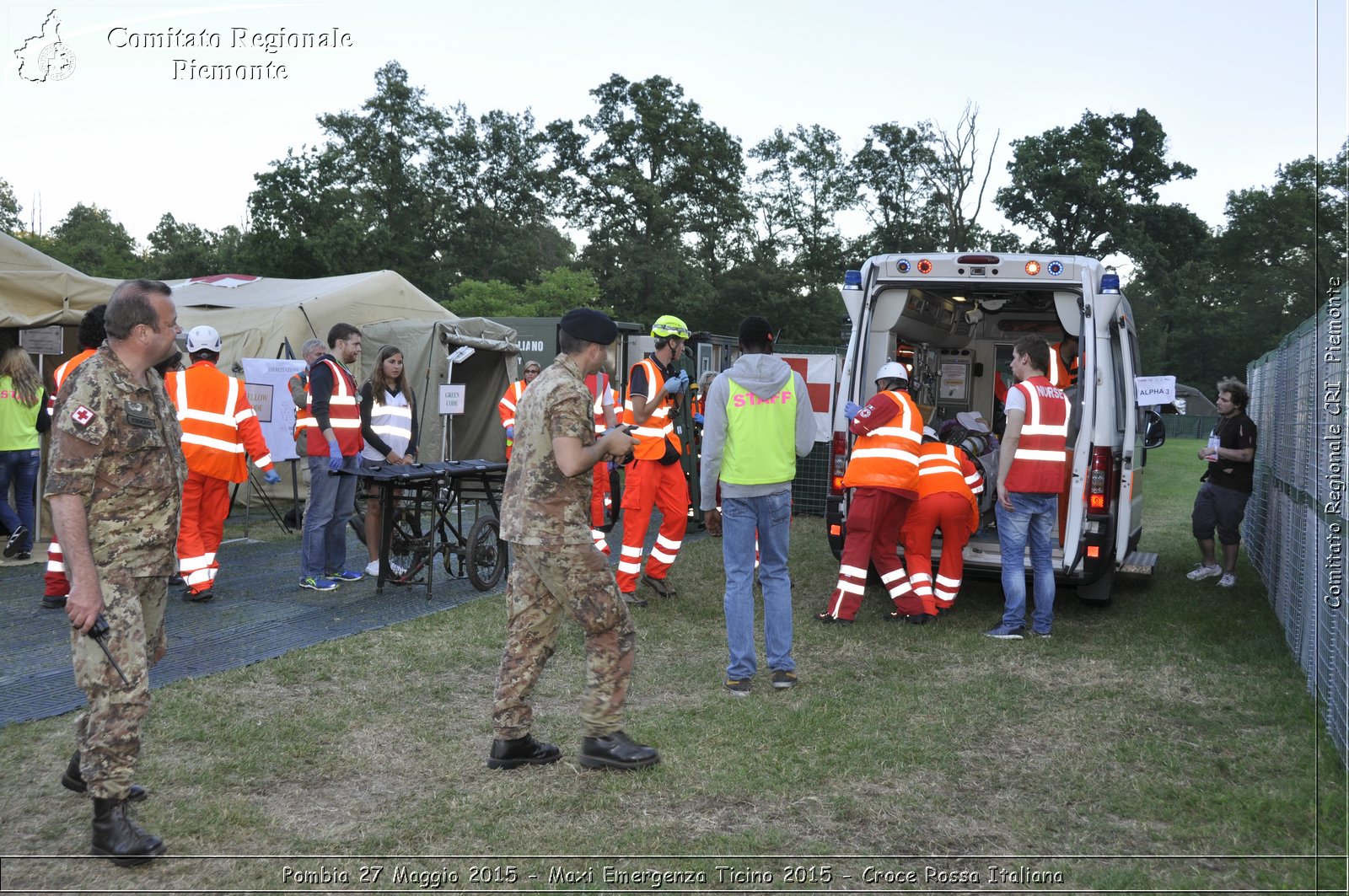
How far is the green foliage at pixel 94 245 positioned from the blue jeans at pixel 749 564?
35.3 metres

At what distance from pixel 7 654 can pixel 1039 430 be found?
6.64 m

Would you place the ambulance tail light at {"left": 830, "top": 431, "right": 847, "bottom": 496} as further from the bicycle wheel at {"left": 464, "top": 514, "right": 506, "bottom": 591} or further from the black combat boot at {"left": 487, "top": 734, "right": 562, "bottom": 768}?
the black combat boot at {"left": 487, "top": 734, "right": 562, "bottom": 768}

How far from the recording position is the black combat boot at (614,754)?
457 centimetres

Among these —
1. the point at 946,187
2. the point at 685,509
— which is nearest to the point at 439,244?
the point at 946,187

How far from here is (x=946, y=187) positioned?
45438 millimetres

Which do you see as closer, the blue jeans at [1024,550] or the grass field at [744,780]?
the grass field at [744,780]

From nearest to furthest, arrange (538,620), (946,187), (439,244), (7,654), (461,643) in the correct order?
(538,620)
(7,654)
(461,643)
(946,187)
(439,244)

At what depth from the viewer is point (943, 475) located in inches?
299

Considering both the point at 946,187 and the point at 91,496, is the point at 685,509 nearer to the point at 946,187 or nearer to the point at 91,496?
the point at 91,496

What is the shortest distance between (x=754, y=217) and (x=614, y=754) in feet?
159

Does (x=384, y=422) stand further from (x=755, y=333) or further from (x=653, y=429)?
(x=755, y=333)

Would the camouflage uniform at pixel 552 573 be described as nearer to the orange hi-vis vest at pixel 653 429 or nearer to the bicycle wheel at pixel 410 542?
the orange hi-vis vest at pixel 653 429

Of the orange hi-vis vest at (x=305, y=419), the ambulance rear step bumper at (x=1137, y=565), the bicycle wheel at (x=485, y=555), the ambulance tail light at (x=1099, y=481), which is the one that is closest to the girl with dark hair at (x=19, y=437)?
the orange hi-vis vest at (x=305, y=419)

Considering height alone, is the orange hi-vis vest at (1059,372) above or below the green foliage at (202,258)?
below
